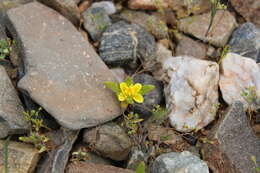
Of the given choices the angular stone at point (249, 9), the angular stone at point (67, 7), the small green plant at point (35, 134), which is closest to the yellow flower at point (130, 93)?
the small green plant at point (35, 134)

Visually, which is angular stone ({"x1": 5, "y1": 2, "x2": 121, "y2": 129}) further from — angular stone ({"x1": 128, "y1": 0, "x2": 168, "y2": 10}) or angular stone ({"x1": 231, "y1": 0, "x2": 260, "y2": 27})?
angular stone ({"x1": 231, "y1": 0, "x2": 260, "y2": 27})

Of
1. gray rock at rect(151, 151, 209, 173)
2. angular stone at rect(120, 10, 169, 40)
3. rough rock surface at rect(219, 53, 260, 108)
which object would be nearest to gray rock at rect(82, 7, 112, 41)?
angular stone at rect(120, 10, 169, 40)

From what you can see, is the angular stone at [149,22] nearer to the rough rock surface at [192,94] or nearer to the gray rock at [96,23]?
the gray rock at [96,23]

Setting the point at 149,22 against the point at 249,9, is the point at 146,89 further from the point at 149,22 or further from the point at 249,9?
the point at 249,9

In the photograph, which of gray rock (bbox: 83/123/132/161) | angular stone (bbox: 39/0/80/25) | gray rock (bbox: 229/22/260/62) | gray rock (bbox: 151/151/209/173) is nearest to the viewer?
gray rock (bbox: 151/151/209/173)

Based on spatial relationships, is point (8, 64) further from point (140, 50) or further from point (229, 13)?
point (229, 13)

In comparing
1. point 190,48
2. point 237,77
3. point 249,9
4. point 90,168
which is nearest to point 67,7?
point 190,48

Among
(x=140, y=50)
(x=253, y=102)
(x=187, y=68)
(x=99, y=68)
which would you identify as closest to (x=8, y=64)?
(x=99, y=68)
